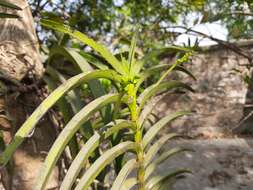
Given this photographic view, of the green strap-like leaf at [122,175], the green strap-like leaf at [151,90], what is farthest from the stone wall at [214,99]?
the green strap-like leaf at [122,175]

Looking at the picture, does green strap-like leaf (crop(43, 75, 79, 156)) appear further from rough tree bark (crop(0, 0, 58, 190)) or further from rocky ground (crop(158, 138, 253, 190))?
rocky ground (crop(158, 138, 253, 190))

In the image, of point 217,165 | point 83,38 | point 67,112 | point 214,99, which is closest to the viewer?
point 83,38

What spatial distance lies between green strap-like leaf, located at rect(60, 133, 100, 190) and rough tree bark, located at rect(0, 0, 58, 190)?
0.84 feet

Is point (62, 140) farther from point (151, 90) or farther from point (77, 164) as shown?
point (151, 90)

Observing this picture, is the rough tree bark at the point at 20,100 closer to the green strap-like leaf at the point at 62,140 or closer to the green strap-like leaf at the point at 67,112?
the green strap-like leaf at the point at 67,112

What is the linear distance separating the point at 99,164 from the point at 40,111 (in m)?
0.15

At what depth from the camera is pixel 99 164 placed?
643 mm

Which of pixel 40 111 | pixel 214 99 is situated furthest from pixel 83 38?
pixel 214 99

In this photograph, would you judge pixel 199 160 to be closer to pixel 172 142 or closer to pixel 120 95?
pixel 172 142

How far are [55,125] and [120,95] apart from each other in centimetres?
27

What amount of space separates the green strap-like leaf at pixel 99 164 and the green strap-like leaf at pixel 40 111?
126mm

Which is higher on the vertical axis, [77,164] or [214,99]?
[77,164]

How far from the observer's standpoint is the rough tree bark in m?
0.84

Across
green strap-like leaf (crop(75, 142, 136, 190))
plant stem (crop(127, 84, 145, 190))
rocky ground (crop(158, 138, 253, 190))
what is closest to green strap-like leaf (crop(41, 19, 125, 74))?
plant stem (crop(127, 84, 145, 190))
